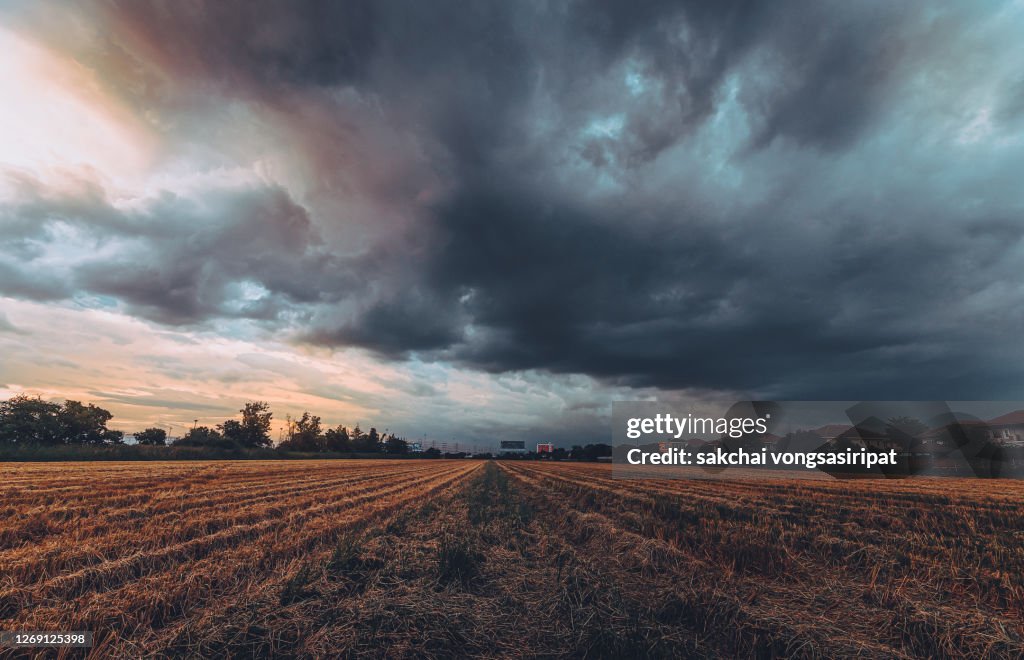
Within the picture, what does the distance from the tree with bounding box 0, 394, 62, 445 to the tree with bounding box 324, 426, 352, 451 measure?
77.0m

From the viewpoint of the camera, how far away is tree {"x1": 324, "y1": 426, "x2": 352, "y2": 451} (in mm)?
155625

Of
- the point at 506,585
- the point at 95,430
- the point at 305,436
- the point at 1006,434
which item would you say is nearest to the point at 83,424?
the point at 95,430

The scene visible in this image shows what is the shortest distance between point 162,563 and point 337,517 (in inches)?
211

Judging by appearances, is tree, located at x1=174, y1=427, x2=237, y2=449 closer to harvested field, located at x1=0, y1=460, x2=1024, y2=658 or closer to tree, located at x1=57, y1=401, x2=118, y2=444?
tree, located at x1=57, y1=401, x2=118, y2=444

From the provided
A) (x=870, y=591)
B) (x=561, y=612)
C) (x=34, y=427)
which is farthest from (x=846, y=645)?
(x=34, y=427)

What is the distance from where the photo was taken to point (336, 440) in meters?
159

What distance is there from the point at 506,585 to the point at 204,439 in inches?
4939

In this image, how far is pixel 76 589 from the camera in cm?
595

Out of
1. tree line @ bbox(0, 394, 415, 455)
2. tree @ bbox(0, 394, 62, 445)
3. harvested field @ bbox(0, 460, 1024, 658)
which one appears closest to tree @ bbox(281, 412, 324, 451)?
tree line @ bbox(0, 394, 415, 455)

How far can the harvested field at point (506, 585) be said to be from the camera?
4719mm

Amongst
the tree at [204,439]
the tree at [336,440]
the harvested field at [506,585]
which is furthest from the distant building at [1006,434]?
Result: the tree at [336,440]

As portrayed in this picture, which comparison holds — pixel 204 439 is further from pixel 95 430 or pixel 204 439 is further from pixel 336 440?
pixel 336 440

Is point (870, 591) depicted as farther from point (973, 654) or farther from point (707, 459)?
point (707, 459)

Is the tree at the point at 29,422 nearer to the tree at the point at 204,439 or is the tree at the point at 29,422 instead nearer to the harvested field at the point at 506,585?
the tree at the point at 204,439
